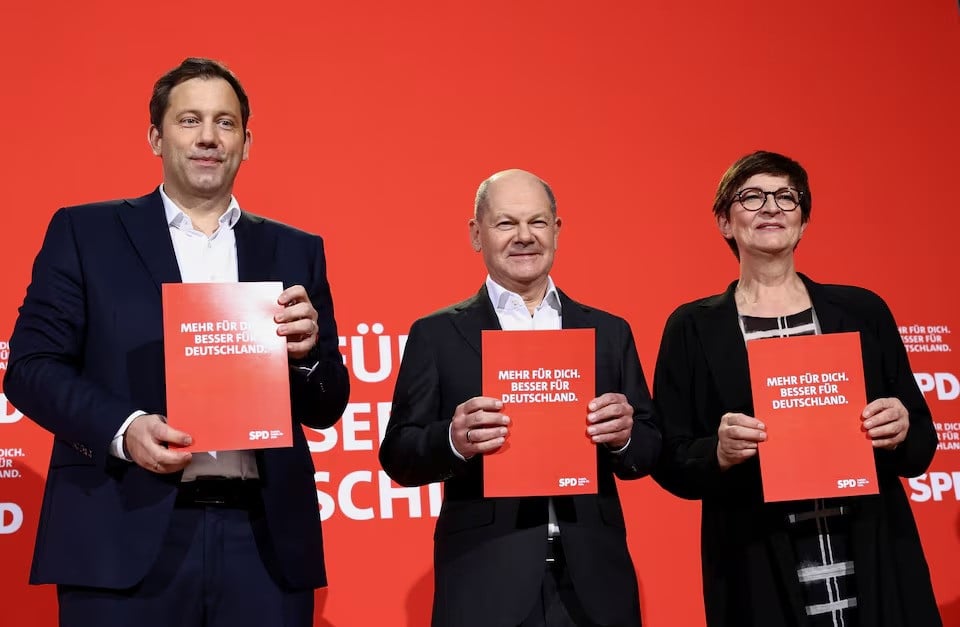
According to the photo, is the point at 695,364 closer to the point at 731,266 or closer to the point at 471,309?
the point at 471,309

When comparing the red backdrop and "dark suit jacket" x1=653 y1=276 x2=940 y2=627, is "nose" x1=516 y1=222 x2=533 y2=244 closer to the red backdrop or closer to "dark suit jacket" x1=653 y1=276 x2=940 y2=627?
"dark suit jacket" x1=653 y1=276 x2=940 y2=627

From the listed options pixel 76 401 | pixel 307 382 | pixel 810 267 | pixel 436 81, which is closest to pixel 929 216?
pixel 810 267

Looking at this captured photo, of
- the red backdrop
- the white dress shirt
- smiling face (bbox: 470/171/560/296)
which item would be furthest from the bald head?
the red backdrop

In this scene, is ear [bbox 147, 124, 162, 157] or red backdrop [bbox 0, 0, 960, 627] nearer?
ear [bbox 147, 124, 162, 157]

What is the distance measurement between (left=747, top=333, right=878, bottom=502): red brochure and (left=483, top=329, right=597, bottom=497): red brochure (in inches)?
15.3

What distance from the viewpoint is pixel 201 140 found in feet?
6.90

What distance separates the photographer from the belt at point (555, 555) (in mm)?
2070

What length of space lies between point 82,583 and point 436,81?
88.0 inches

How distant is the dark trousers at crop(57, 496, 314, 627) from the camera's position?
187 centimetres

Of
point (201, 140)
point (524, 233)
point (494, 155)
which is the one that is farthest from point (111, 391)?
point (494, 155)

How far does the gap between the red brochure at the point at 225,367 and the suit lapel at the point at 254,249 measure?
18 centimetres

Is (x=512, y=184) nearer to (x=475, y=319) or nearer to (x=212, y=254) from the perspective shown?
(x=475, y=319)

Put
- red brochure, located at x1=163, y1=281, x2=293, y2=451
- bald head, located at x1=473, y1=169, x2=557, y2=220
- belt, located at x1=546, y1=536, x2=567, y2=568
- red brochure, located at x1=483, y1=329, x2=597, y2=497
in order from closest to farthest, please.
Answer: red brochure, located at x1=163, y1=281, x2=293, y2=451
red brochure, located at x1=483, y1=329, x2=597, y2=497
belt, located at x1=546, y1=536, x2=567, y2=568
bald head, located at x1=473, y1=169, x2=557, y2=220

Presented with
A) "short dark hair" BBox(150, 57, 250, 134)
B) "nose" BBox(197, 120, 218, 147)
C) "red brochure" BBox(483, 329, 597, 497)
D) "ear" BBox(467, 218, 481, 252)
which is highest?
"short dark hair" BBox(150, 57, 250, 134)
